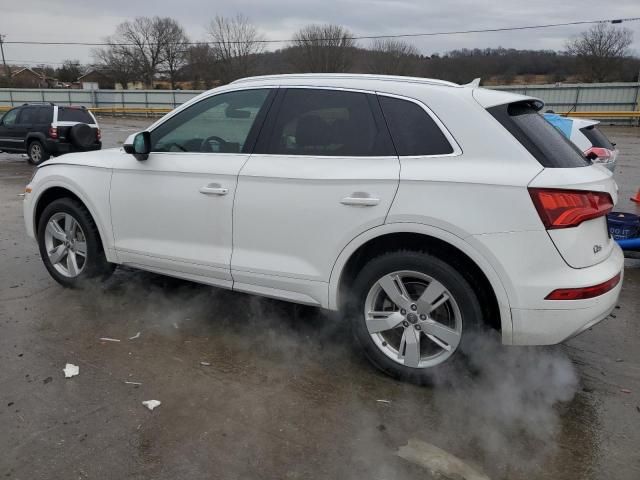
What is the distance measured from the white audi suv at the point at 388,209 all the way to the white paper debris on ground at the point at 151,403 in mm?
965

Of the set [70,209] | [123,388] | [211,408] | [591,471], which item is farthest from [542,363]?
[70,209]

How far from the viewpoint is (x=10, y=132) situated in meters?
16.2

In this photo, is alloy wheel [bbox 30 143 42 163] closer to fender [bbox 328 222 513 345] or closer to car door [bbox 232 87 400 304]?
car door [bbox 232 87 400 304]

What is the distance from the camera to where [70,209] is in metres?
4.60

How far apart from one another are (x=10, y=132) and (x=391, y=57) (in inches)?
1204

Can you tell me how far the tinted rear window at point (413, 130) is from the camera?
312 centimetres

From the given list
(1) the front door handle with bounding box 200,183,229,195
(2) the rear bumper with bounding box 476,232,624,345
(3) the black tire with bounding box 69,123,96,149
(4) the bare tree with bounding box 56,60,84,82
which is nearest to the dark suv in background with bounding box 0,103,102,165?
(3) the black tire with bounding box 69,123,96,149

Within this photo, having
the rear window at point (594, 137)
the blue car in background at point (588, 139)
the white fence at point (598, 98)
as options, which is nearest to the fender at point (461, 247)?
the blue car in background at point (588, 139)

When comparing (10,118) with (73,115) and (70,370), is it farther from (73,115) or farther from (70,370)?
(70,370)

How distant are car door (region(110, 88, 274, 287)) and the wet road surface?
1.80ft

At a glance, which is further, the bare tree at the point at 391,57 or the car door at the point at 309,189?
the bare tree at the point at 391,57

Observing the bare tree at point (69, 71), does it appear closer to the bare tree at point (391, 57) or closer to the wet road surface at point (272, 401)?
the bare tree at point (391, 57)

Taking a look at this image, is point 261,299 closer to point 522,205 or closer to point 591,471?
point 522,205

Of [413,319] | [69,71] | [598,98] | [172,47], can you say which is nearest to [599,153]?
[413,319]
